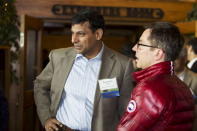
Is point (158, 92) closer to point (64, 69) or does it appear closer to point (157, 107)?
point (157, 107)

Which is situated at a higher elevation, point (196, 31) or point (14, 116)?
point (196, 31)

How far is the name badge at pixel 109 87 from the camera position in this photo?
247 cm

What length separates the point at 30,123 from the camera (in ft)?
15.5

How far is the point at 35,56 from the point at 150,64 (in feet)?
11.2

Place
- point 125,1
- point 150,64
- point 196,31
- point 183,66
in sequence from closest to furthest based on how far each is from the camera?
point 150,64, point 183,66, point 196,31, point 125,1

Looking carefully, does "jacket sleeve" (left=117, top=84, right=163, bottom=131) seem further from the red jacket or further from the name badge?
the name badge

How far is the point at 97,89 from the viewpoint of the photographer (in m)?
2.50

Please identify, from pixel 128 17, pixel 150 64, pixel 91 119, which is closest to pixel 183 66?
pixel 91 119

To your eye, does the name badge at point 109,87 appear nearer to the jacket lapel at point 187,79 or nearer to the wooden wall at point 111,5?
the jacket lapel at point 187,79

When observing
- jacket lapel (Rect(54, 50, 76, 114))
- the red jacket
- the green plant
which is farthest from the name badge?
the green plant

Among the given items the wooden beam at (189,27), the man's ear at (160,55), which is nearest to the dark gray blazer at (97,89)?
the man's ear at (160,55)

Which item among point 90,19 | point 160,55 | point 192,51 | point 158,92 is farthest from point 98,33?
point 192,51

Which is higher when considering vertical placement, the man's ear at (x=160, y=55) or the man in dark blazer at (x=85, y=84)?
the man's ear at (x=160, y=55)

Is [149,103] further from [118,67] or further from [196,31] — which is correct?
[196,31]
